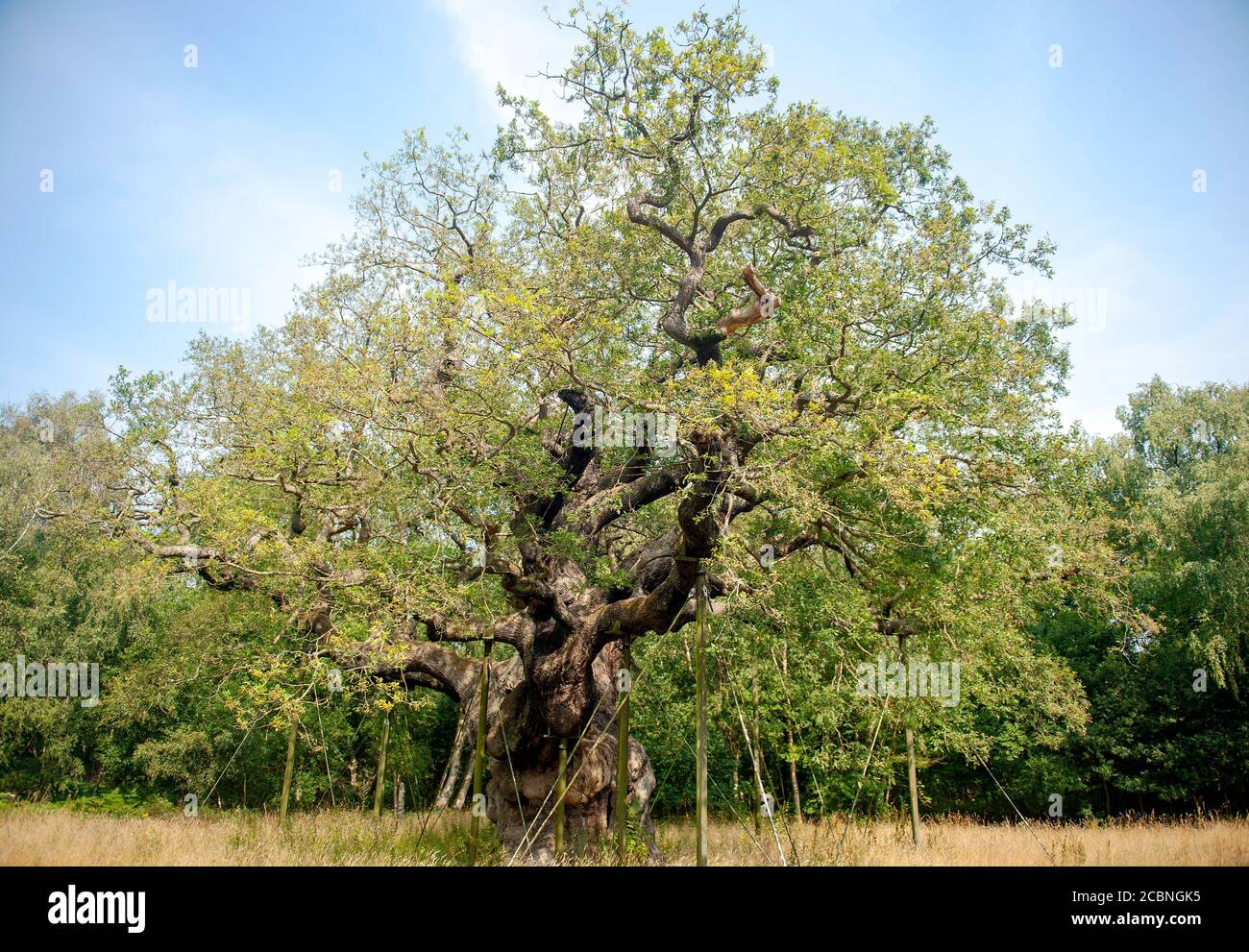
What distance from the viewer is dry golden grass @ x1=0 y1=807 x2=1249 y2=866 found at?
773cm

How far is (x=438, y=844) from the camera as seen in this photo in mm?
10000

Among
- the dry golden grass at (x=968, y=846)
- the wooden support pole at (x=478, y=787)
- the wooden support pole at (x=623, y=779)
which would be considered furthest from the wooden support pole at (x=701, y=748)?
the wooden support pole at (x=478, y=787)

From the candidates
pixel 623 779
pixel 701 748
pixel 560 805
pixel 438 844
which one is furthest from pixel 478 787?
pixel 701 748

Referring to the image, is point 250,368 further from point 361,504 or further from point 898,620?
point 898,620

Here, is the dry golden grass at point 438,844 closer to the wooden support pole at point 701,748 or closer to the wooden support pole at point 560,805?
the wooden support pole at point 560,805

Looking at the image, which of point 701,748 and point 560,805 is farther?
point 560,805

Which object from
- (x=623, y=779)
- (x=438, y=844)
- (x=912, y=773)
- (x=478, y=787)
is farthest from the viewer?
(x=912, y=773)

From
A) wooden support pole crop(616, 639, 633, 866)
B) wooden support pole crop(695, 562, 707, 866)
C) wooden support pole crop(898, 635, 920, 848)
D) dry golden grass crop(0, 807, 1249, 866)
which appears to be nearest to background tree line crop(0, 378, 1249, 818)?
wooden support pole crop(898, 635, 920, 848)

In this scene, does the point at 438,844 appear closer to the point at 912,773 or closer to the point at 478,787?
the point at 478,787

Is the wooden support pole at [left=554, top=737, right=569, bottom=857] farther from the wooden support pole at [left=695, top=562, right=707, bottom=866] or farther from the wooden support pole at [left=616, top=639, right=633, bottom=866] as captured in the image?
the wooden support pole at [left=695, top=562, right=707, bottom=866]

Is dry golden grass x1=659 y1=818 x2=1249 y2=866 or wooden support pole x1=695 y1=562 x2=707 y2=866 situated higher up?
wooden support pole x1=695 y1=562 x2=707 y2=866
